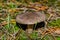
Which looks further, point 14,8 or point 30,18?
point 14,8

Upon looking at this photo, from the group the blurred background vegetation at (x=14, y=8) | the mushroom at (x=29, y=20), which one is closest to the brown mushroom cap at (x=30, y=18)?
the mushroom at (x=29, y=20)

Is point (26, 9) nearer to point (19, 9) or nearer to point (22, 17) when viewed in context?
point (19, 9)

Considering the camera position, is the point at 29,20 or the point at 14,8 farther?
the point at 14,8

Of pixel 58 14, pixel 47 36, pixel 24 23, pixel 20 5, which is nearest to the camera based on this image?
pixel 47 36

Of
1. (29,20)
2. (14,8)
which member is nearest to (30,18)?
(29,20)

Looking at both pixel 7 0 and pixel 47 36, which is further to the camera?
pixel 7 0

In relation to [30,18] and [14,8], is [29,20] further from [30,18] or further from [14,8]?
[14,8]

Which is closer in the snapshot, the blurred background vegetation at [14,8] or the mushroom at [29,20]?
the mushroom at [29,20]

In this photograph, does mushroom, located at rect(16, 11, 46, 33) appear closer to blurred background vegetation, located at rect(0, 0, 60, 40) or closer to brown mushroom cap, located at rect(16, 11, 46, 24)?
brown mushroom cap, located at rect(16, 11, 46, 24)

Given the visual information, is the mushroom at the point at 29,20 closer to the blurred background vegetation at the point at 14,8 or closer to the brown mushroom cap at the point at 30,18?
the brown mushroom cap at the point at 30,18

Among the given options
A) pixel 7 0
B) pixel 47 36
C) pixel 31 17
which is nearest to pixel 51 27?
pixel 31 17

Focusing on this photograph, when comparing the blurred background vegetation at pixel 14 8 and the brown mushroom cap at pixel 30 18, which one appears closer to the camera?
the brown mushroom cap at pixel 30 18
